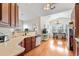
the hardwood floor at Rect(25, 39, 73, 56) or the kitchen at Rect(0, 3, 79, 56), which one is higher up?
the kitchen at Rect(0, 3, 79, 56)

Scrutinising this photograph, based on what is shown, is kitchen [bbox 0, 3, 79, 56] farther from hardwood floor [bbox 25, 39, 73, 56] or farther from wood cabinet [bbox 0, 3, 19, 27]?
hardwood floor [bbox 25, 39, 73, 56]

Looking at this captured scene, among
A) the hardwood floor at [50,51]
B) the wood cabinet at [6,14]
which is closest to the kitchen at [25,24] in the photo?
the wood cabinet at [6,14]

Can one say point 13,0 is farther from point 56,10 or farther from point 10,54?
point 56,10

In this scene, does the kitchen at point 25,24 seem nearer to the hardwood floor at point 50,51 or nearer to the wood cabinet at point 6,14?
the wood cabinet at point 6,14

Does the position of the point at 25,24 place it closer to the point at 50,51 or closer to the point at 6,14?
the point at 50,51

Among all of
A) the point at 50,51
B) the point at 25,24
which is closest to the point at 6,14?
the point at 25,24

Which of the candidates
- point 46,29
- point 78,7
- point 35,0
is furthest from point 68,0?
point 46,29

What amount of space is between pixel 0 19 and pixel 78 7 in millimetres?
1631

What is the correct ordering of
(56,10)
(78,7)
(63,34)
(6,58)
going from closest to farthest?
(6,58), (78,7), (56,10), (63,34)

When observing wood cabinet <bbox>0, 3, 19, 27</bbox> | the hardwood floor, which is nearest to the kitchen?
wood cabinet <bbox>0, 3, 19, 27</bbox>

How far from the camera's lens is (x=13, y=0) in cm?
108

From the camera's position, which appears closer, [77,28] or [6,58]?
[6,58]

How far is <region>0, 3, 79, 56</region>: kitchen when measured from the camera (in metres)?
1.54

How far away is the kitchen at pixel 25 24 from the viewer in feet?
5.05
